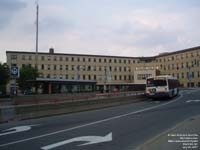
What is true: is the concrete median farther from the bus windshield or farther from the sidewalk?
the sidewalk

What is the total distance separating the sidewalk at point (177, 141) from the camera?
923 cm

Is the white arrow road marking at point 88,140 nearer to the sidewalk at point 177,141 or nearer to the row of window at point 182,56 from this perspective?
the sidewalk at point 177,141

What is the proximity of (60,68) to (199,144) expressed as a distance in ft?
409

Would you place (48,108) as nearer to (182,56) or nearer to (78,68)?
(78,68)

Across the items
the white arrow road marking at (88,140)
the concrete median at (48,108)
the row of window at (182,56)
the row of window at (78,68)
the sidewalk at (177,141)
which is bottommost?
the white arrow road marking at (88,140)

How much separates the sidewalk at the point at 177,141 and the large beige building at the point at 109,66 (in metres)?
109

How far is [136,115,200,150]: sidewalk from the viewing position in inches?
363

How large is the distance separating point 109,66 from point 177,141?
133 m

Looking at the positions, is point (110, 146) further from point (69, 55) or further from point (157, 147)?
point (69, 55)

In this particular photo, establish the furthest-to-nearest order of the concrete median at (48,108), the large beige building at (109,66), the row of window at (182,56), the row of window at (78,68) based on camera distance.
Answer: the row of window at (78,68) → the large beige building at (109,66) → the row of window at (182,56) → the concrete median at (48,108)

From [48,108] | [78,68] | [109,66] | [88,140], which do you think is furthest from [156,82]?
[109,66]

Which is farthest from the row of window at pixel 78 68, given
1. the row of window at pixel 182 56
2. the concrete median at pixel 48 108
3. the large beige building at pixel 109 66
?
the concrete median at pixel 48 108

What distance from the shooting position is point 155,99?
41.5 meters

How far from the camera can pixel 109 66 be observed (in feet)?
470
